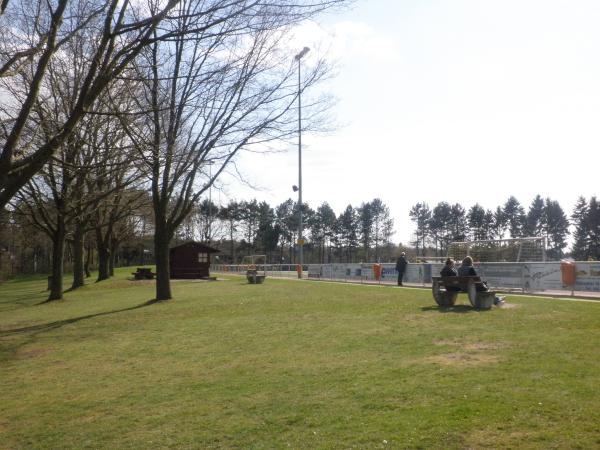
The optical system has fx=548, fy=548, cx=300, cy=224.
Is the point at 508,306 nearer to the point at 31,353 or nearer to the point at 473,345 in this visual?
the point at 473,345

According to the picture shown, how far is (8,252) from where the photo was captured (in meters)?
72.8

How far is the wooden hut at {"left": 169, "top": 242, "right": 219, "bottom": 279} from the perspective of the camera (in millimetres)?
46438

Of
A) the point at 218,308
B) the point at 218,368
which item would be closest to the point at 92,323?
the point at 218,308

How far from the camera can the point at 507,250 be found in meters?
26.6

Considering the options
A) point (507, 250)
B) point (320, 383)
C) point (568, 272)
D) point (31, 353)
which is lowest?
point (31, 353)

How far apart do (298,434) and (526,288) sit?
55.0 ft

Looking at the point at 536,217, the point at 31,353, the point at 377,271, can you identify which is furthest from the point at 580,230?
the point at 31,353

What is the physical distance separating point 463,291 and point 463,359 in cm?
683

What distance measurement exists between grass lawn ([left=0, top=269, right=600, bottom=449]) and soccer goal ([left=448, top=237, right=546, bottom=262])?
12.9 meters

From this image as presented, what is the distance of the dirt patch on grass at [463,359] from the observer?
25.1ft

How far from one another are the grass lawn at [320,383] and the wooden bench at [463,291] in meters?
0.49

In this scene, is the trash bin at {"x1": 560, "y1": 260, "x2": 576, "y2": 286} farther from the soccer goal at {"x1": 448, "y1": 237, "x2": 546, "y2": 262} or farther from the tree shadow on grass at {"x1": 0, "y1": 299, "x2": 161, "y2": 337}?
the tree shadow on grass at {"x1": 0, "y1": 299, "x2": 161, "y2": 337}

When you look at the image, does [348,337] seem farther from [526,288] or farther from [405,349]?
[526,288]

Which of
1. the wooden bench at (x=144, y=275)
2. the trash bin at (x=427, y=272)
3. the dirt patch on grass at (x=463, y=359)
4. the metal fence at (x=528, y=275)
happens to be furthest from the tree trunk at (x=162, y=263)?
the wooden bench at (x=144, y=275)
